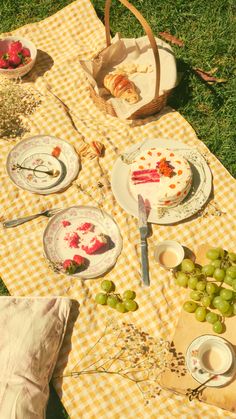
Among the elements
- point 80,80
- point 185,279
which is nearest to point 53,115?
point 80,80

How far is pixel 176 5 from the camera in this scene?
5.86m

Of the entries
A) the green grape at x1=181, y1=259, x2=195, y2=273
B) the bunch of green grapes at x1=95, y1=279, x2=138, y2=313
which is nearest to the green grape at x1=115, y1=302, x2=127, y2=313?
the bunch of green grapes at x1=95, y1=279, x2=138, y2=313

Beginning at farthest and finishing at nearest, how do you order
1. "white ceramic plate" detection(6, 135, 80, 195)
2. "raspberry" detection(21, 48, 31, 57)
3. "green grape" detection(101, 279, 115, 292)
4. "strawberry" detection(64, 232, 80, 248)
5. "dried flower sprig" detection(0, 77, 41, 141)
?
"raspberry" detection(21, 48, 31, 57), "dried flower sprig" detection(0, 77, 41, 141), "white ceramic plate" detection(6, 135, 80, 195), "strawberry" detection(64, 232, 80, 248), "green grape" detection(101, 279, 115, 292)

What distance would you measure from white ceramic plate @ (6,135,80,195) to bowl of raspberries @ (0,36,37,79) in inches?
36.8

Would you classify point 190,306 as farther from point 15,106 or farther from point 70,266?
point 15,106

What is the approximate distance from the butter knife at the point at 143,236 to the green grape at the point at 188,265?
12.5 inches

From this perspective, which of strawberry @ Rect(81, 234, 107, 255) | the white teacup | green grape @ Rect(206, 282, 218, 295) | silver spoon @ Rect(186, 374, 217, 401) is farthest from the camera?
strawberry @ Rect(81, 234, 107, 255)

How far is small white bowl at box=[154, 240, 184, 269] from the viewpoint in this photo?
385cm

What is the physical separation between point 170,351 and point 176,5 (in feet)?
14.1

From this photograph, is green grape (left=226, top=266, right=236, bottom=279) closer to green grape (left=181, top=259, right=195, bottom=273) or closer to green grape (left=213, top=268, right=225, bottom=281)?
green grape (left=213, top=268, right=225, bottom=281)

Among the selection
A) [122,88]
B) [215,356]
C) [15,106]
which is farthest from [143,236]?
[15,106]

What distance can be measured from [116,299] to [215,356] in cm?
90

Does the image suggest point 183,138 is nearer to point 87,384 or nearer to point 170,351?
point 170,351

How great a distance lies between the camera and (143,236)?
157 inches
